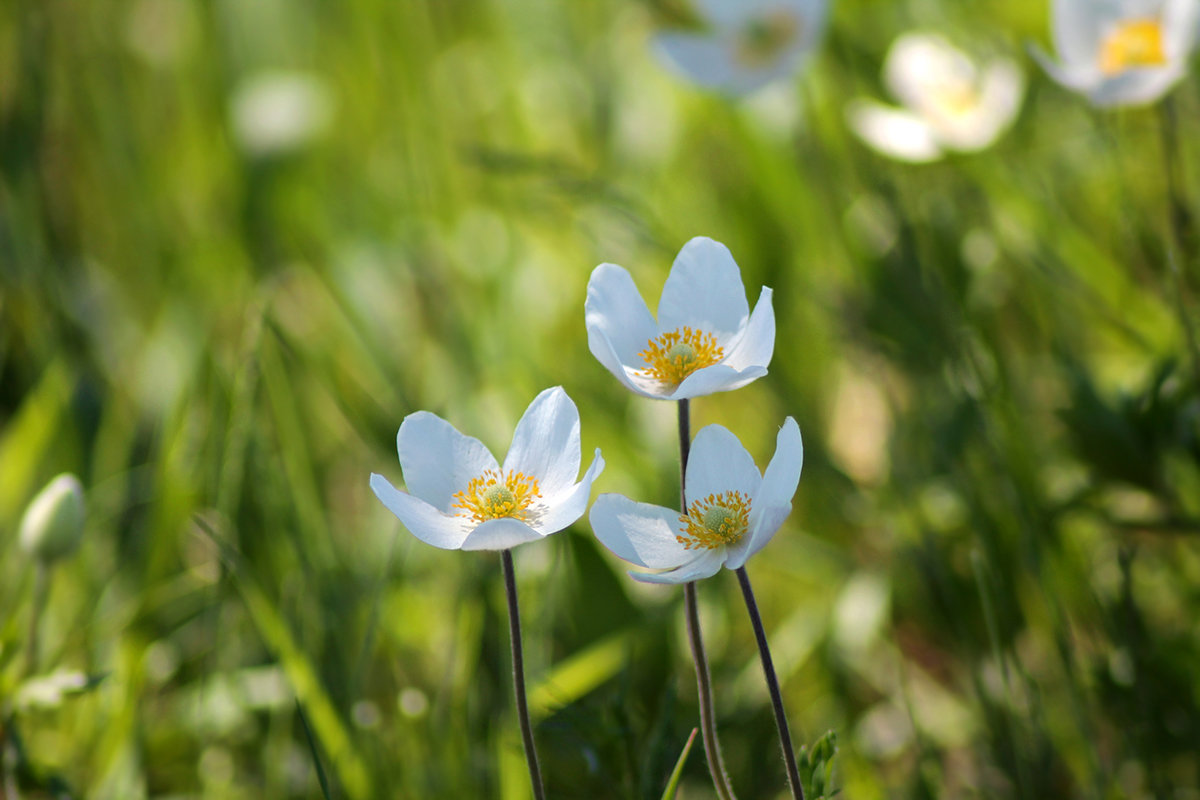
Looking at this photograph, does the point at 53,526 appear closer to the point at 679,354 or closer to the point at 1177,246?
the point at 679,354

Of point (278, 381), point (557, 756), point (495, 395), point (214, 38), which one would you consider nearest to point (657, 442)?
point (495, 395)

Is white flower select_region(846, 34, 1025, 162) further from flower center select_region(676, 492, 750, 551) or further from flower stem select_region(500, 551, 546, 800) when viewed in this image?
flower stem select_region(500, 551, 546, 800)

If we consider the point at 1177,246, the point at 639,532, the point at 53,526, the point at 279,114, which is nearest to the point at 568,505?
the point at 639,532

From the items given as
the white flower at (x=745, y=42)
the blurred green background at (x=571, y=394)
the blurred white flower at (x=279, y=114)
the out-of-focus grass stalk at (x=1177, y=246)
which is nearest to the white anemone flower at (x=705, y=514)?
the blurred green background at (x=571, y=394)

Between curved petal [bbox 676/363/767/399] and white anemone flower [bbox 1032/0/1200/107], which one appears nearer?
curved petal [bbox 676/363/767/399]

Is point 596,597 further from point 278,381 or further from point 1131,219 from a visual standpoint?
point 1131,219

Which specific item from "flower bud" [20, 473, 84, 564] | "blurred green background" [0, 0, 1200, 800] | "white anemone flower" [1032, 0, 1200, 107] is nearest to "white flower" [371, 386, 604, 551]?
"blurred green background" [0, 0, 1200, 800]
